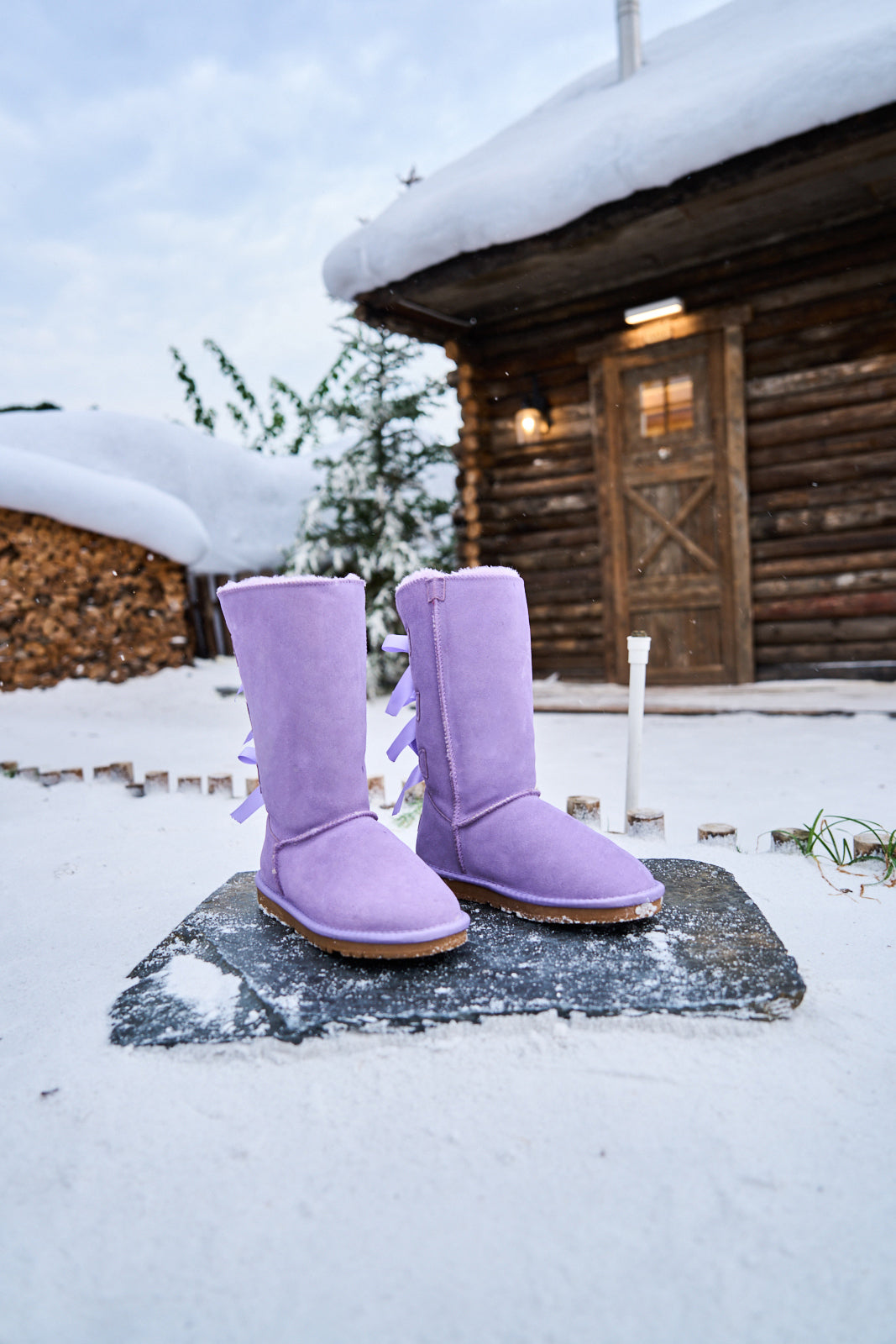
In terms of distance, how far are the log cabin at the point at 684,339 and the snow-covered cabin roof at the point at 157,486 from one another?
2260 millimetres

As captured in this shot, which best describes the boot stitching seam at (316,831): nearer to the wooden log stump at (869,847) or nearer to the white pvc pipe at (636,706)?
the white pvc pipe at (636,706)

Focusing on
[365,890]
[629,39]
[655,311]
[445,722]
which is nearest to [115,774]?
[445,722]

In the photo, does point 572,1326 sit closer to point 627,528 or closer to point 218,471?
point 627,528

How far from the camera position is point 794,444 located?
5105 mm

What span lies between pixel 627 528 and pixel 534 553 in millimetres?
742

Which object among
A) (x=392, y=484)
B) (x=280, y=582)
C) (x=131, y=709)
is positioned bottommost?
(x=131, y=709)

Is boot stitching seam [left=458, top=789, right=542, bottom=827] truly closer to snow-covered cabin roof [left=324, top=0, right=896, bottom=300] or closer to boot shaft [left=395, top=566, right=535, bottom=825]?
boot shaft [left=395, top=566, right=535, bottom=825]

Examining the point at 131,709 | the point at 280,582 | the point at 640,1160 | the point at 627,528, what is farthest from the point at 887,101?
the point at 131,709

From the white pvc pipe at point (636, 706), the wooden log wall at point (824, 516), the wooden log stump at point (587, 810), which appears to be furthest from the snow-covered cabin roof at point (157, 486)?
the white pvc pipe at point (636, 706)

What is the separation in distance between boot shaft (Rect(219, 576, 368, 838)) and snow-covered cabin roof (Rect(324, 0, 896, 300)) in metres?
3.75

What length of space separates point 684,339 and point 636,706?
4227 mm

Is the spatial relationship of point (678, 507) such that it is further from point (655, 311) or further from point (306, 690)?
point (306, 690)

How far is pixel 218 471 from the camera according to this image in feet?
33.2

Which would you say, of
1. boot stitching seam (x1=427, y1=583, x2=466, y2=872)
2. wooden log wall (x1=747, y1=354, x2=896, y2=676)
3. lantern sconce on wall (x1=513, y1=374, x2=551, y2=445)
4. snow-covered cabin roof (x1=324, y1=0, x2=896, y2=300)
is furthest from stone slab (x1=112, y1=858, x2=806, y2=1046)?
lantern sconce on wall (x1=513, y1=374, x2=551, y2=445)
